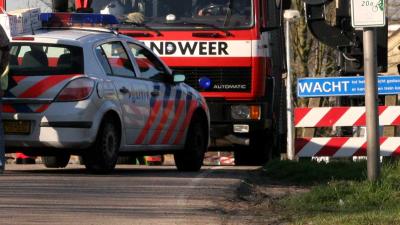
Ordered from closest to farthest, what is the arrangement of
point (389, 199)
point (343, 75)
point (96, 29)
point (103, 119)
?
point (389, 199) → point (103, 119) → point (96, 29) → point (343, 75)

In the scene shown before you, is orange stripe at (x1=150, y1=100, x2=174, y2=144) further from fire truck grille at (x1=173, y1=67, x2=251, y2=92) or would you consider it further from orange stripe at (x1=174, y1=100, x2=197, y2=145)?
fire truck grille at (x1=173, y1=67, x2=251, y2=92)

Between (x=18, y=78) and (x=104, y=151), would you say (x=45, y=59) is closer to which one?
(x=18, y=78)

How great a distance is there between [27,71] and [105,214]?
13.5 ft

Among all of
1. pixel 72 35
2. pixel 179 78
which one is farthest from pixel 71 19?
pixel 179 78

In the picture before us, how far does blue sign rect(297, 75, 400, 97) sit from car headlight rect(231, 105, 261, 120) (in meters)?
0.98

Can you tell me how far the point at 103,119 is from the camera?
12992 mm

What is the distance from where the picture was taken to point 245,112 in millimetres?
17562

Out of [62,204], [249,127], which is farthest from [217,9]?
[62,204]

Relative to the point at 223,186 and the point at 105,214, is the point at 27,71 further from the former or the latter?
the point at 105,214

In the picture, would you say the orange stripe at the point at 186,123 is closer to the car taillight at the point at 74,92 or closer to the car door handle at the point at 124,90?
the car door handle at the point at 124,90

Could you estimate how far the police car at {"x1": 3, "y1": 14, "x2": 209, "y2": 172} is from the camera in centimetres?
1267

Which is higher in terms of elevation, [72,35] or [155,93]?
[72,35]

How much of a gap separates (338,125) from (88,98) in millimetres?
5594

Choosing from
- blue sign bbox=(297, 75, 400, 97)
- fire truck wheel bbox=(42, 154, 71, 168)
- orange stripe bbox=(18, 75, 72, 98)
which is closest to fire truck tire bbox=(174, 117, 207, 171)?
fire truck wheel bbox=(42, 154, 71, 168)
